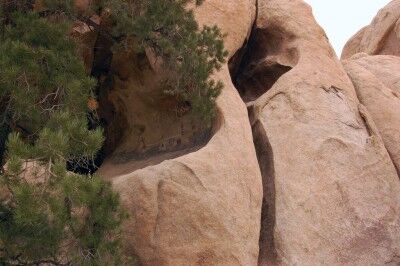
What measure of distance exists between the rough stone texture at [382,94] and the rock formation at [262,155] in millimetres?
26

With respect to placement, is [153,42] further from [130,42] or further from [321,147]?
[321,147]

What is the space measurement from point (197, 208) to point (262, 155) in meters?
2.00

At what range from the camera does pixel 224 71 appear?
857cm

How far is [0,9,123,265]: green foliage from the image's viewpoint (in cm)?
504

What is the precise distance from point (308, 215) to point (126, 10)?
Answer: 9.80ft

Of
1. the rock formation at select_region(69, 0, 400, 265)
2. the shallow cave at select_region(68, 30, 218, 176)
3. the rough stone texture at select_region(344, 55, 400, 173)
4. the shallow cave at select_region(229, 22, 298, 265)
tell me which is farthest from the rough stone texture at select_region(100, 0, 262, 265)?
the rough stone texture at select_region(344, 55, 400, 173)

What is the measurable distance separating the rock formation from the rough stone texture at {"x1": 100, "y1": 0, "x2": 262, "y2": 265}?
0.04 ft

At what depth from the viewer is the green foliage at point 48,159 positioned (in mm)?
5039

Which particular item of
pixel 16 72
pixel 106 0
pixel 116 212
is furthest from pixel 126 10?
pixel 116 212

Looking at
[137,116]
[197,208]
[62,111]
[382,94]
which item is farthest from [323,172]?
[62,111]

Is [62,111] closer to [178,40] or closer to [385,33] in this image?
[178,40]

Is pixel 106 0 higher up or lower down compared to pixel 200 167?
higher up

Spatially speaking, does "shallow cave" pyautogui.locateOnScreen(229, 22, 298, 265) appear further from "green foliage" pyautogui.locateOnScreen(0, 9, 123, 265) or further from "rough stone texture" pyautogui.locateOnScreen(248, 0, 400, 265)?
"green foliage" pyautogui.locateOnScreen(0, 9, 123, 265)

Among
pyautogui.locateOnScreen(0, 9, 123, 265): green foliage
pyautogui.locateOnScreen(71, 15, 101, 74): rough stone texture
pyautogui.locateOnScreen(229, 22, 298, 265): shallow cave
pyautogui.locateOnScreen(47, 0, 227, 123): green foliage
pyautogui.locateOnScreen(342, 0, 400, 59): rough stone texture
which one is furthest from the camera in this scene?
pyautogui.locateOnScreen(342, 0, 400, 59): rough stone texture
